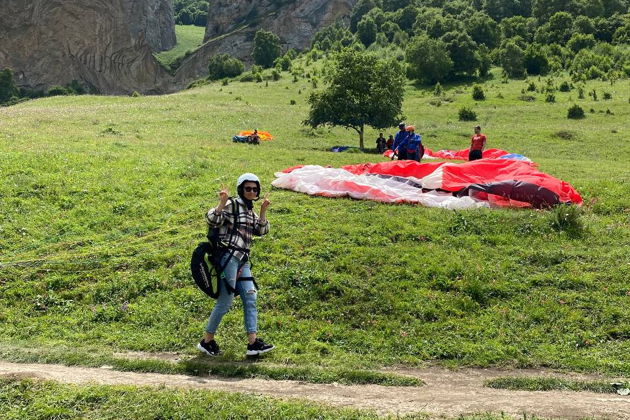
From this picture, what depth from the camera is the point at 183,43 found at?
166000 millimetres

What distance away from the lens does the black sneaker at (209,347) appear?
28.8 ft

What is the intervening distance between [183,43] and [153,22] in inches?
756

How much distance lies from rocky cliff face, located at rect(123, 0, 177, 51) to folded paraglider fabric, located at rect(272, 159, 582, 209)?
137 meters

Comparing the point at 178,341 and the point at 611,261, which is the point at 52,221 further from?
the point at 611,261

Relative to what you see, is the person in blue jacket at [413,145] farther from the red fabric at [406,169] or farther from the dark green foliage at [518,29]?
the dark green foliage at [518,29]

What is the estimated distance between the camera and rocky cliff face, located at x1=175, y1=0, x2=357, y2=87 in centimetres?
14412

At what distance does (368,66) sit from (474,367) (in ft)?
109

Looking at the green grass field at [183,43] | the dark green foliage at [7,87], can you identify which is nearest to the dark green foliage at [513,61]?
the dark green foliage at [7,87]

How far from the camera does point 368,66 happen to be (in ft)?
129

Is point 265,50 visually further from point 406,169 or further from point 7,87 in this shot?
point 406,169

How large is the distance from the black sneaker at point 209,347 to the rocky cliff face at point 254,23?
455 ft

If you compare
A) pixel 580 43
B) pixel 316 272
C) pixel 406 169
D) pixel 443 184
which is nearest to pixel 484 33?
pixel 580 43

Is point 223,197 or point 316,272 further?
point 316,272

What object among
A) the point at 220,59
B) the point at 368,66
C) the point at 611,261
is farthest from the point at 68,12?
the point at 611,261
